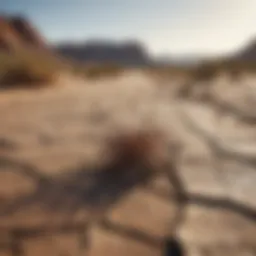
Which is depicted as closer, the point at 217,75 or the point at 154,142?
the point at 154,142

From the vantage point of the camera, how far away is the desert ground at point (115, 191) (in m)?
2.26

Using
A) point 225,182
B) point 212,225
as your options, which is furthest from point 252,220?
point 225,182

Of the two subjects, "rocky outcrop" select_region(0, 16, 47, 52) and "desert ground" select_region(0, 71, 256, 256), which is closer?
"desert ground" select_region(0, 71, 256, 256)

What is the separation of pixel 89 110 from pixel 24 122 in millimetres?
1006

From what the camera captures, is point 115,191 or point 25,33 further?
point 25,33

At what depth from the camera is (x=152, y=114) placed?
4.89 m

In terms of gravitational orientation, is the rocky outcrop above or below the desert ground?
above

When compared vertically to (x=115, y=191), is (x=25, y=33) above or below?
above

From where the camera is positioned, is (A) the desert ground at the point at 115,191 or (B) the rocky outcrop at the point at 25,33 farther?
(B) the rocky outcrop at the point at 25,33

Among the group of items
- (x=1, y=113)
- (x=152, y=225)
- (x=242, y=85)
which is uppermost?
(x=242, y=85)

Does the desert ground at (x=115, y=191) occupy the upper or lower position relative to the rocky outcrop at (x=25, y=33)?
lower

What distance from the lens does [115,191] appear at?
2791mm

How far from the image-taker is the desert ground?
88.9 inches

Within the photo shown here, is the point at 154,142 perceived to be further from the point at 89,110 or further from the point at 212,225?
the point at 89,110
